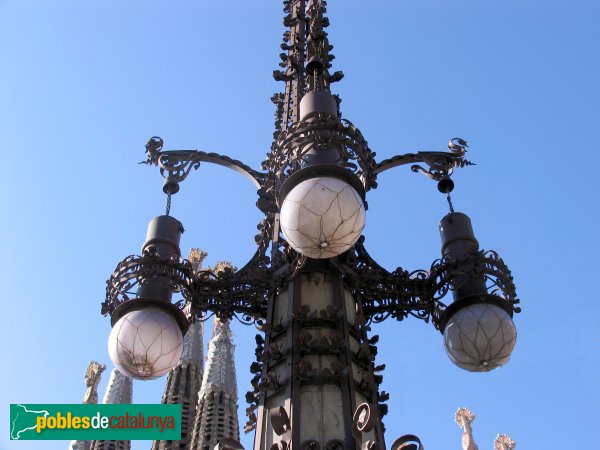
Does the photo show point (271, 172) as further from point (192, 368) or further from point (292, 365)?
point (192, 368)

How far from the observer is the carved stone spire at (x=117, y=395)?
164 feet

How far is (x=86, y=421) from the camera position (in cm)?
915

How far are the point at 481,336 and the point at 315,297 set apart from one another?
1.10 m

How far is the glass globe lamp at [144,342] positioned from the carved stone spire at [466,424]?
28234mm

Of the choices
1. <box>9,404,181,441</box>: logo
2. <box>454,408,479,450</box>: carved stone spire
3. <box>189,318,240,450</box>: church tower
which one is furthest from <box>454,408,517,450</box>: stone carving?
<box>9,404,181,441</box>: logo

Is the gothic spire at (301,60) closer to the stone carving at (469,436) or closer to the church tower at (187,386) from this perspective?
the stone carving at (469,436)

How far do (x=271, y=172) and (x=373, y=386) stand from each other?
1765mm

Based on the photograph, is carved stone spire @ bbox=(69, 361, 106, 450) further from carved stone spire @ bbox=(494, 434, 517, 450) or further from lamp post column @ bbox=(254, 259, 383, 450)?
lamp post column @ bbox=(254, 259, 383, 450)

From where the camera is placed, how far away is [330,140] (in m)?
5.00

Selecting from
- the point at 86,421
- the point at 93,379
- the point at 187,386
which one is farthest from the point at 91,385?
the point at 86,421

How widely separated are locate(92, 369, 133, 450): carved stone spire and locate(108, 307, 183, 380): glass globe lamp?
4784 centimetres

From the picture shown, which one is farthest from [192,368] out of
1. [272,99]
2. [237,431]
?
[272,99]

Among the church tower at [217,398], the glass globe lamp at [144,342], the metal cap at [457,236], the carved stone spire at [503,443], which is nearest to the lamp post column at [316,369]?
the glass globe lamp at [144,342]

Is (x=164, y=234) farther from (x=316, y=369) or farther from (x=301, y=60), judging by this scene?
(x=301, y=60)
